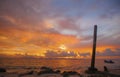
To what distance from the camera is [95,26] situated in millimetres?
22688

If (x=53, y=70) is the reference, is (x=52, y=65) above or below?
below

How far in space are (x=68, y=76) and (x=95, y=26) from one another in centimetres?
924

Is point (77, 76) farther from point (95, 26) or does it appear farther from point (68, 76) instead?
point (95, 26)

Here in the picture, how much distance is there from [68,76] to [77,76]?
1.14 m

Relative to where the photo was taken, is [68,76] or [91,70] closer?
[68,76]

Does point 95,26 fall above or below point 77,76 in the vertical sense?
above

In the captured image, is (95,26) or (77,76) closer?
(77,76)

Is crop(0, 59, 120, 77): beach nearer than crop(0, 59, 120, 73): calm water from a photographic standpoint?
Yes

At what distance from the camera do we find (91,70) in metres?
21.7

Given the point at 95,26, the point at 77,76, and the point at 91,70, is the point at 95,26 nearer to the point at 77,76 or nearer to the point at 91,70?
the point at 91,70

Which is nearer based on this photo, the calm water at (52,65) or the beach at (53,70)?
the beach at (53,70)

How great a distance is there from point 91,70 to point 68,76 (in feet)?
16.5

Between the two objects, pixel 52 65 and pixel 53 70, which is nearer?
pixel 53 70

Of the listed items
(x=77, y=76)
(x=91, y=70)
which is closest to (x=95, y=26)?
(x=91, y=70)
